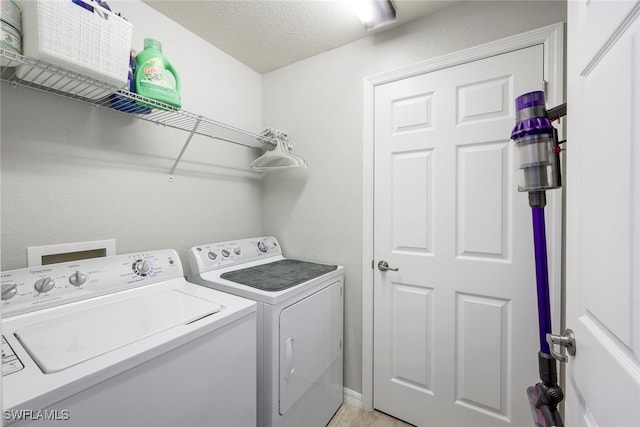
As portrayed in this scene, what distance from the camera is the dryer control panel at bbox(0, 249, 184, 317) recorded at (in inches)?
42.4

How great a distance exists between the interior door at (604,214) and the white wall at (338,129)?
962 millimetres

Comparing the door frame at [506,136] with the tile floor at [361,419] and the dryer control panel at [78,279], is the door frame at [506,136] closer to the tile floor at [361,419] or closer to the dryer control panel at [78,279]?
the tile floor at [361,419]

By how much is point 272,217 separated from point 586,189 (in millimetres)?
2024

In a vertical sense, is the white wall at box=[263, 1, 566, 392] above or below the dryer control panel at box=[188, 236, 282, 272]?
above

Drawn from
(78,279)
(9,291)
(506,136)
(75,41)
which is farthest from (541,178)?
(9,291)

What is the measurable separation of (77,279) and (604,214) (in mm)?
1844

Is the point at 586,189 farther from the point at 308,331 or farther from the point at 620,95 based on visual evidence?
the point at 308,331

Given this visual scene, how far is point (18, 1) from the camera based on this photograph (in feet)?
3.46

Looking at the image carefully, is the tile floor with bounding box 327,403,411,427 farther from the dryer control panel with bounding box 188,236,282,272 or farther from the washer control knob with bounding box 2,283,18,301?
the washer control knob with bounding box 2,283,18,301

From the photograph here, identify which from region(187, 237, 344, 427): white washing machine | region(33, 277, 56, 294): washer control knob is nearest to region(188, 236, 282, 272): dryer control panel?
region(187, 237, 344, 427): white washing machine

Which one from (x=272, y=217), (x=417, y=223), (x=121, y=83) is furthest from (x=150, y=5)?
(x=417, y=223)

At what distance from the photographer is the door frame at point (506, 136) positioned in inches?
54.5

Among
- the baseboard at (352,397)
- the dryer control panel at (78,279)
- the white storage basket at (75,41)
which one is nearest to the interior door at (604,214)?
the baseboard at (352,397)

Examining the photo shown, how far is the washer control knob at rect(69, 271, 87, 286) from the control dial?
0.65 ft
